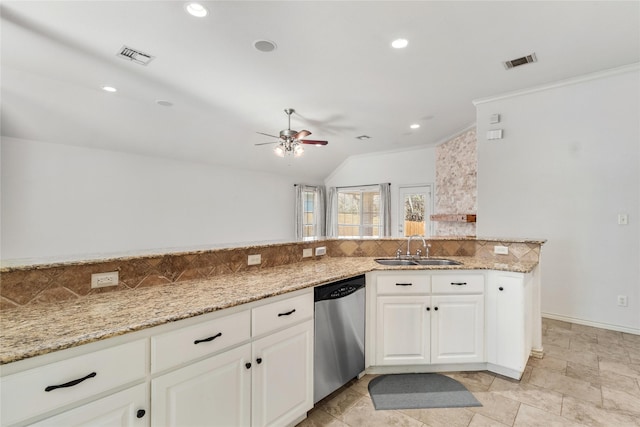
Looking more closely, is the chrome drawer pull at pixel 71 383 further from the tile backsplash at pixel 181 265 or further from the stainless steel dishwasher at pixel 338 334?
the stainless steel dishwasher at pixel 338 334

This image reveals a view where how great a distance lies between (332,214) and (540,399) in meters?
6.18

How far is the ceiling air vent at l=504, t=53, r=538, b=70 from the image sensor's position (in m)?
2.95

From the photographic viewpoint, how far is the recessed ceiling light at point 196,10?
219 cm

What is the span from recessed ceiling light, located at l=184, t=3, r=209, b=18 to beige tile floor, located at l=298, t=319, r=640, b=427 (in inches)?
119

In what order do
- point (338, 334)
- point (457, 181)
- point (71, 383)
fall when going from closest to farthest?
point (71, 383)
point (338, 334)
point (457, 181)

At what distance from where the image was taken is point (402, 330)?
92.5 inches

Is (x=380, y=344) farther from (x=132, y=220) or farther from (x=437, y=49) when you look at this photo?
(x=132, y=220)

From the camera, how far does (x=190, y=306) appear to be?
4.43 feet

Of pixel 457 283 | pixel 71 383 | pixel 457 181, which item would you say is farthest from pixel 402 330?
pixel 457 181

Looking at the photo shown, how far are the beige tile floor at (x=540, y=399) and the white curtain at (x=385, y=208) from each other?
4.19 m

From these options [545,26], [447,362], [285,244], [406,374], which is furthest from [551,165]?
[285,244]

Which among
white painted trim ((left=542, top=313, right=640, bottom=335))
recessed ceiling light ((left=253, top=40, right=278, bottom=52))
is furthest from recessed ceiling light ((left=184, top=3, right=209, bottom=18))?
white painted trim ((left=542, top=313, right=640, bottom=335))

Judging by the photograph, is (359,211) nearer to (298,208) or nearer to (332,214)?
(332,214)

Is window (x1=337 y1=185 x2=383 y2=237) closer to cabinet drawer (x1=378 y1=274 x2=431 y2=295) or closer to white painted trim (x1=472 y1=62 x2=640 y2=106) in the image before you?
white painted trim (x1=472 y1=62 x2=640 y2=106)
